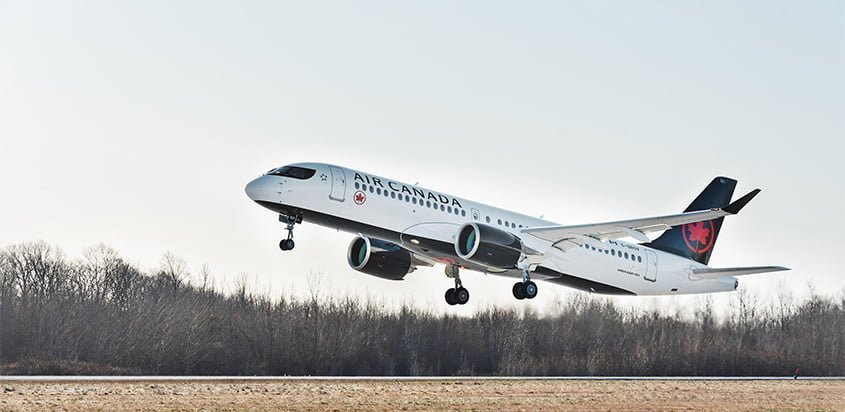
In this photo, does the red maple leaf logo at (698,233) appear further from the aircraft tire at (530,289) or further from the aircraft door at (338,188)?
the aircraft door at (338,188)

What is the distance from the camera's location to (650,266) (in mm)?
49688

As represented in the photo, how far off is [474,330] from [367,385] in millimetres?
23357

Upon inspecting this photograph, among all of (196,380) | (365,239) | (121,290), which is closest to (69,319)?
(121,290)

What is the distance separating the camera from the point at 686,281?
51.2 m

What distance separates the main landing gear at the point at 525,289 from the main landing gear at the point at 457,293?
239 cm

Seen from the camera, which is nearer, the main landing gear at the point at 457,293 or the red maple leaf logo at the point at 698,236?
the main landing gear at the point at 457,293

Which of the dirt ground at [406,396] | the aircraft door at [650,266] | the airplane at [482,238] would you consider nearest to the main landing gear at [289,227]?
the airplane at [482,238]

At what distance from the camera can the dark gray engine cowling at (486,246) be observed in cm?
4178

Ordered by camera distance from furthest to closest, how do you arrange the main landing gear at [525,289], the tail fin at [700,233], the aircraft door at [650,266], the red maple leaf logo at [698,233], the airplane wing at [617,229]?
the red maple leaf logo at [698,233] → the tail fin at [700,233] → the aircraft door at [650,266] → the main landing gear at [525,289] → the airplane wing at [617,229]

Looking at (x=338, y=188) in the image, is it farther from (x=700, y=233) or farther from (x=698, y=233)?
(x=700, y=233)

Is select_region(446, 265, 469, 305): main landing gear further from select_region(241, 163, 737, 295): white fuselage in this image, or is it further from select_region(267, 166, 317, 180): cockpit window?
select_region(267, 166, 317, 180): cockpit window

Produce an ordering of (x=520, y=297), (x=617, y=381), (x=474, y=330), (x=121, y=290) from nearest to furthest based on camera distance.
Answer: (x=520, y=297)
(x=617, y=381)
(x=474, y=330)
(x=121, y=290)

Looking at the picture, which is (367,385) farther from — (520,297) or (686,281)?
(686,281)

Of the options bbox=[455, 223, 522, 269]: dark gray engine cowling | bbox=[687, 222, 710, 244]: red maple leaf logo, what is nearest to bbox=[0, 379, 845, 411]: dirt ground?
bbox=[455, 223, 522, 269]: dark gray engine cowling
